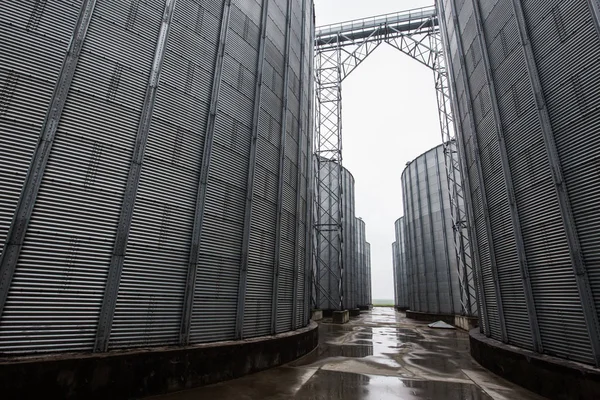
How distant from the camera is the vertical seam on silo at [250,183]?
32.9 feet

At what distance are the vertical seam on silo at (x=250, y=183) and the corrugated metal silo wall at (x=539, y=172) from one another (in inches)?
347

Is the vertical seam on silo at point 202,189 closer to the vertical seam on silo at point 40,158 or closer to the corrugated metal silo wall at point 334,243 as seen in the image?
the vertical seam on silo at point 40,158

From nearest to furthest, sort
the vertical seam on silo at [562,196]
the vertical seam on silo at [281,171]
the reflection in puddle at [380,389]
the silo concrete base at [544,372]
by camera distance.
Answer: the silo concrete base at [544,372], the vertical seam on silo at [562,196], the reflection in puddle at [380,389], the vertical seam on silo at [281,171]

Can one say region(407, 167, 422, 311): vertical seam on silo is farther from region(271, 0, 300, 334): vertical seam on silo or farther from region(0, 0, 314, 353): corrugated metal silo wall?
region(271, 0, 300, 334): vertical seam on silo

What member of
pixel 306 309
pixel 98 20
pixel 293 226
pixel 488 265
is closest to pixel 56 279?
pixel 98 20

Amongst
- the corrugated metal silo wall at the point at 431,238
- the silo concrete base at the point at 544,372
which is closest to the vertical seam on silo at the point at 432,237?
the corrugated metal silo wall at the point at 431,238

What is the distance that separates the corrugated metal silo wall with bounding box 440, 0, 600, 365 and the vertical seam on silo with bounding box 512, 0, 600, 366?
0.02m

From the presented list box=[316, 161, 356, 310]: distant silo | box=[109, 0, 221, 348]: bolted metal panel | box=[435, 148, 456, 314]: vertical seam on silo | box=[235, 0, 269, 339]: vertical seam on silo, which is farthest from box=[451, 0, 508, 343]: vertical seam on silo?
box=[316, 161, 356, 310]: distant silo

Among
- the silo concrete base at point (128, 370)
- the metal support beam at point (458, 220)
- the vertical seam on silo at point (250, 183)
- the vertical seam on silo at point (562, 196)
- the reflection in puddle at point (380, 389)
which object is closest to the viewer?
the silo concrete base at point (128, 370)

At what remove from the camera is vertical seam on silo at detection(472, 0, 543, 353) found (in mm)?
8648

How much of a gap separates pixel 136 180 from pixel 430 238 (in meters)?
30.3

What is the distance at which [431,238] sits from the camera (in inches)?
1247

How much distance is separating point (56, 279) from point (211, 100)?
698 cm

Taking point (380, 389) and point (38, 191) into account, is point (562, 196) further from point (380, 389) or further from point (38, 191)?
point (38, 191)
